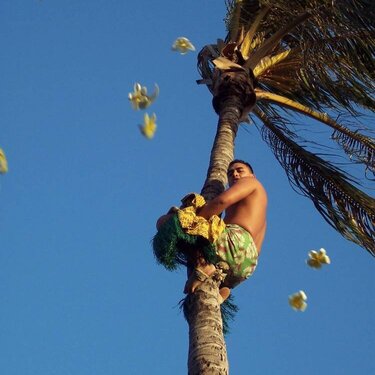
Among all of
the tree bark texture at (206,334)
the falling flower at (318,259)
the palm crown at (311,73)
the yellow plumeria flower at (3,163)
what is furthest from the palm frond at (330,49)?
the yellow plumeria flower at (3,163)

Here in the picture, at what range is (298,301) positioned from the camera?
16.5 ft

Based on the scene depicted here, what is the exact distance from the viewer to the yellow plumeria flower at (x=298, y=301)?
4.99m

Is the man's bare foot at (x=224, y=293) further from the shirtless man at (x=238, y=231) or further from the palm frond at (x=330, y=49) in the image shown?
the palm frond at (x=330, y=49)

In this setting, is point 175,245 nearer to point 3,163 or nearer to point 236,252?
point 236,252

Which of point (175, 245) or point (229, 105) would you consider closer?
point (175, 245)

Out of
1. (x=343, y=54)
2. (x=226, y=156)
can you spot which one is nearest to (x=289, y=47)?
(x=343, y=54)

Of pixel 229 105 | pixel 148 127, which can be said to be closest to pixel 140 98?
pixel 148 127

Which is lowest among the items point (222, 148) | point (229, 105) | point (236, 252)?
point (236, 252)

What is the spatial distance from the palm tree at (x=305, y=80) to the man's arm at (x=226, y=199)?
97 cm

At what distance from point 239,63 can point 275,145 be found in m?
0.99

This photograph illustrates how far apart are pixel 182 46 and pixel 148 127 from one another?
2151 mm

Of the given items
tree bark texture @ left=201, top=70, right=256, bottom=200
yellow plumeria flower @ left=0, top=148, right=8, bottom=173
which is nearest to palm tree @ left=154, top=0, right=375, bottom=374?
tree bark texture @ left=201, top=70, right=256, bottom=200

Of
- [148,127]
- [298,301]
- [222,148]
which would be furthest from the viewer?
[222,148]

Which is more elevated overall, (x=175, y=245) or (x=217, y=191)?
(x=217, y=191)
